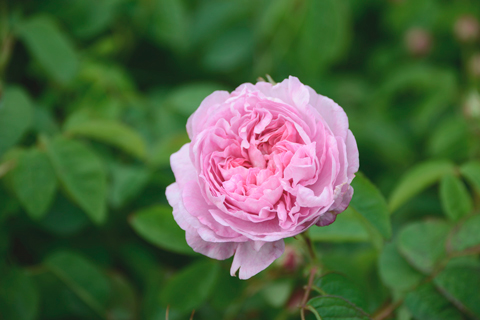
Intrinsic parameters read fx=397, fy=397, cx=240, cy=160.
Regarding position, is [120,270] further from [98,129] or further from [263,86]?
[263,86]

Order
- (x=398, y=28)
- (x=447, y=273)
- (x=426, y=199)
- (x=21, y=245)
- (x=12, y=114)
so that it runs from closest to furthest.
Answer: (x=447, y=273)
(x=12, y=114)
(x=21, y=245)
(x=426, y=199)
(x=398, y=28)

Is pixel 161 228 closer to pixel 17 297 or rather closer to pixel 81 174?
pixel 81 174

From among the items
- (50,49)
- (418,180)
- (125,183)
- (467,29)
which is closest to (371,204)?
(418,180)

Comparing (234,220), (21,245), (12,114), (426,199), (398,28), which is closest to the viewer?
(234,220)

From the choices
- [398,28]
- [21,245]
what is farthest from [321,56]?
[21,245]

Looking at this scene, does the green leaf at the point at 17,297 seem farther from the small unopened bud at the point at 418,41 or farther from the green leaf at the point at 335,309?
the small unopened bud at the point at 418,41

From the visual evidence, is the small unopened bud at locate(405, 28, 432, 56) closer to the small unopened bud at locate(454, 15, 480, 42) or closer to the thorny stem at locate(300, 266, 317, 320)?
the small unopened bud at locate(454, 15, 480, 42)
